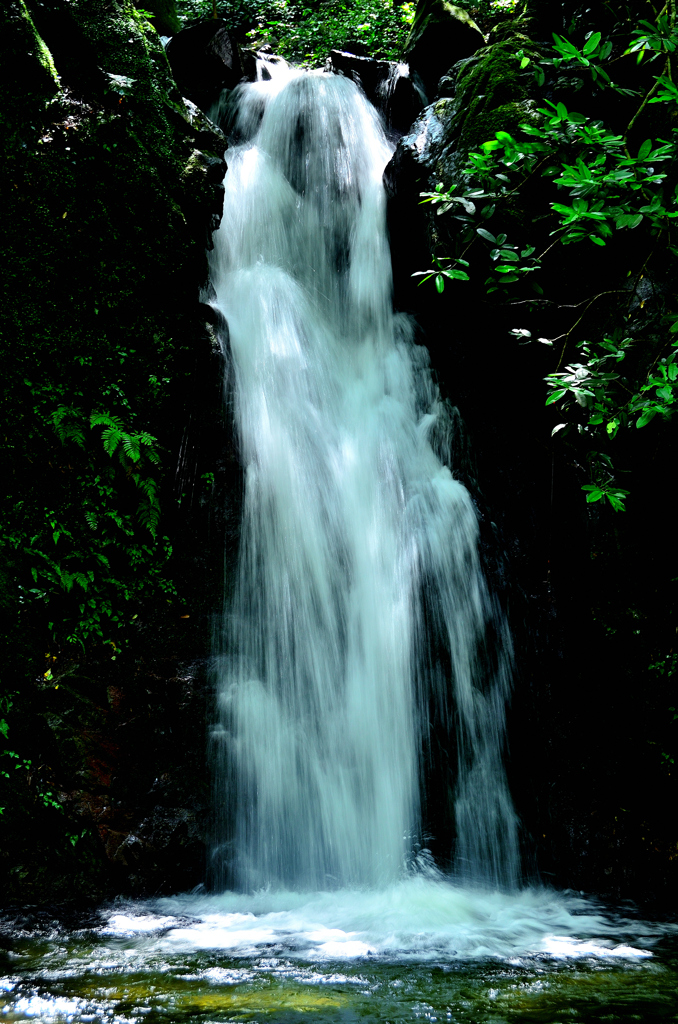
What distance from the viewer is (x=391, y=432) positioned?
6027 mm

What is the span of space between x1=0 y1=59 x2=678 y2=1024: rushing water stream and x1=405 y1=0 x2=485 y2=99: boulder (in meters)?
2.30

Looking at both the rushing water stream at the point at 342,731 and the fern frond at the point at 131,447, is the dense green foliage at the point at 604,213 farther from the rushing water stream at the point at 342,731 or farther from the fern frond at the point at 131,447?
the fern frond at the point at 131,447

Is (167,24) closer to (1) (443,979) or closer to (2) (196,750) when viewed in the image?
(2) (196,750)

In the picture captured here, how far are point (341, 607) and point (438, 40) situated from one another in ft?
23.8

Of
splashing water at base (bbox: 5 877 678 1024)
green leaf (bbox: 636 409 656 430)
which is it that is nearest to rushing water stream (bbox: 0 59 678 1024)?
splashing water at base (bbox: 5 877 678 1024)

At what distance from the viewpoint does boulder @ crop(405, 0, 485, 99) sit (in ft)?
26.5

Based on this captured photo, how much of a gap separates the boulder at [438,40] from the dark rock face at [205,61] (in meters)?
2.29

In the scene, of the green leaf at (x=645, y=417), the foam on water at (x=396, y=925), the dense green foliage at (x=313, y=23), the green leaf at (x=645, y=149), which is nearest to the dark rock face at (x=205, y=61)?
the dense green foliage at (x=313, y=23)

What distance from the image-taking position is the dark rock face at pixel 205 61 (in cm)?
825

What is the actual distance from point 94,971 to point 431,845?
2450 millimetres

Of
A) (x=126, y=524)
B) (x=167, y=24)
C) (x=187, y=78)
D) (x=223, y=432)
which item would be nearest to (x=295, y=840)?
(x=126, y=524)

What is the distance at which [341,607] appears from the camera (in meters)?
5.16

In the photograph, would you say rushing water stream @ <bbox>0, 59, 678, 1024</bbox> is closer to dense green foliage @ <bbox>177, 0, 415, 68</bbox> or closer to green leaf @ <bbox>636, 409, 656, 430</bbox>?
green leaf @ <bbox>636, 409, 656, 430</bbox>

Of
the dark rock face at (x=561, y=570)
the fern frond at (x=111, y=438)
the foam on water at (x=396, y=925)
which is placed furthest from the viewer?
the dark rock face at (x=561, y=570)
